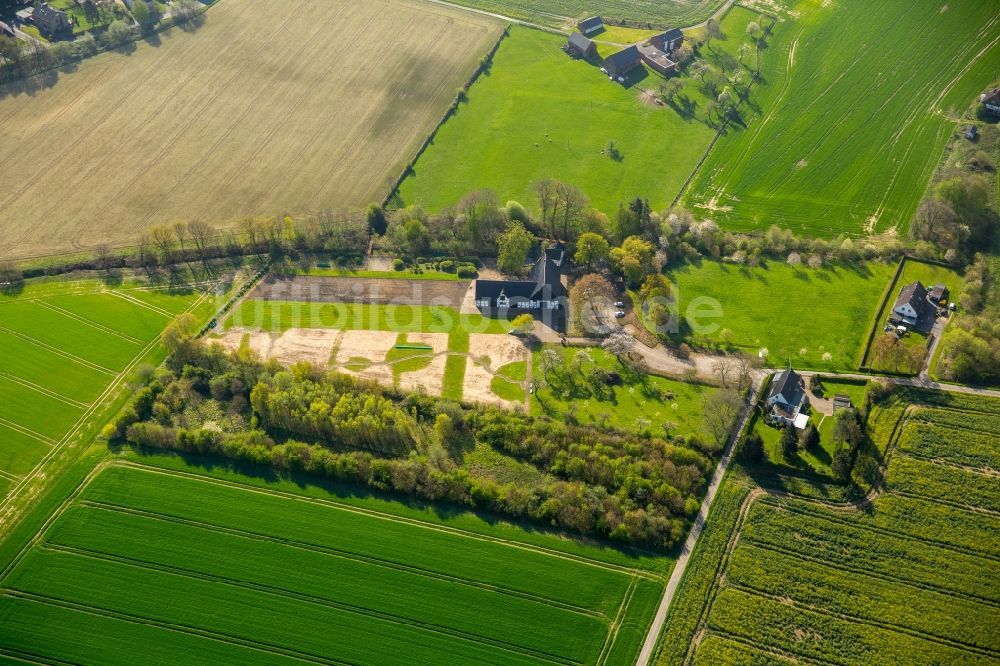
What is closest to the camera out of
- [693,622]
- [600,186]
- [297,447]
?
[693,622]

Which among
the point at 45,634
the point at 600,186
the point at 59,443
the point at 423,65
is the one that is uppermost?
the point at 423,65

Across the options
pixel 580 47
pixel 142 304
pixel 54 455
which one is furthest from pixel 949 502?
pixel 580 47

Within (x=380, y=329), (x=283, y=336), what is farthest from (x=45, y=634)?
(x=380, y=329)

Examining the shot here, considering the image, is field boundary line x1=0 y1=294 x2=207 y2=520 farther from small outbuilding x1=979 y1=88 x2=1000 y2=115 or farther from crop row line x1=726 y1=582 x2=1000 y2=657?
small outbuilding x1=979 y1=88 x2=1000 y2=115

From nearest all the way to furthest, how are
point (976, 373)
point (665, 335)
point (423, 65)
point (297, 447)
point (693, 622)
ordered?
1. point (693, 622)
2. point (297, 447)
3. point (976, 373)
4. point (665, 335)
5. point (423, 65)

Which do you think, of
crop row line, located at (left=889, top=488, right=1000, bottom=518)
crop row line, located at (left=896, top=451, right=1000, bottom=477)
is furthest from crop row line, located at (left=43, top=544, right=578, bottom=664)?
crop row line, located at (left=896, top=451, right=1000, bottom=477)

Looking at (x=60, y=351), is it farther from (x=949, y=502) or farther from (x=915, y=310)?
(x=915, y=310)

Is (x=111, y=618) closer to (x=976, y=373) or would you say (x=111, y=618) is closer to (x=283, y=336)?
(x=283, y=336)

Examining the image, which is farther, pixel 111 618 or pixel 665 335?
pixel 665 335

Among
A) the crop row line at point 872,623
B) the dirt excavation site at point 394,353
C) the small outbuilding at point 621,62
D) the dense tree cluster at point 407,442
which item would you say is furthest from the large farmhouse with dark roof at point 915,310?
the small outbuilding at point 621,62
